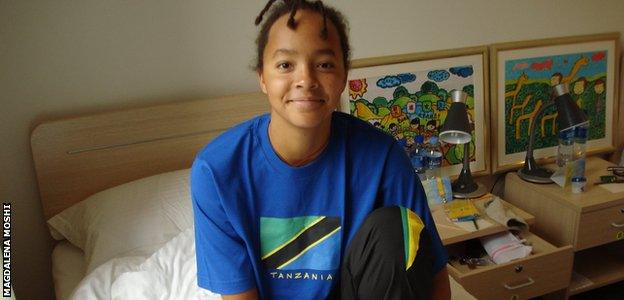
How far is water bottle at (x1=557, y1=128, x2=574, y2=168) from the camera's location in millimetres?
1937

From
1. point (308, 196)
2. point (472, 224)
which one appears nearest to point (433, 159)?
point (472, 224)

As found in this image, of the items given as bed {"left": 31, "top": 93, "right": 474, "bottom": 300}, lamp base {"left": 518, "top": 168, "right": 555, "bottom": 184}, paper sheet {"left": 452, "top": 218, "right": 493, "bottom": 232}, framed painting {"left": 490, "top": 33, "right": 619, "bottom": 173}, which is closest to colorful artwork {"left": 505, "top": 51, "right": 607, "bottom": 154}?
framed painting {"left": 490, "top": 33, "right": 619, "bottom": 173}

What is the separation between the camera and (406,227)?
914 millimetres

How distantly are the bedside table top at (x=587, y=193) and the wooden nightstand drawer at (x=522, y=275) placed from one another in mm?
214

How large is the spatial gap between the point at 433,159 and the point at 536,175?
17.2 inches

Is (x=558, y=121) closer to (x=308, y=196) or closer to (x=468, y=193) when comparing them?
(x=468, y=193)

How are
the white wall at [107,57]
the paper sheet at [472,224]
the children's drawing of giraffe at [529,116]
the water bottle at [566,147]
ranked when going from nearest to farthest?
1. the white wall at [107,57]
2. the paper sheet at [472,224]
3. the water bottle at [566,147]
4. the children's drawing of giraffe at [529,116]

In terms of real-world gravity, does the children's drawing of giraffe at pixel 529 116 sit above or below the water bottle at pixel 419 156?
above

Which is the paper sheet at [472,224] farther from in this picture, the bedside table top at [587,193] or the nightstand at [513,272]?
the bedside table top at [587,193]

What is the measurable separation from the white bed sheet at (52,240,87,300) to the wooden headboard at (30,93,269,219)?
123 millimetres

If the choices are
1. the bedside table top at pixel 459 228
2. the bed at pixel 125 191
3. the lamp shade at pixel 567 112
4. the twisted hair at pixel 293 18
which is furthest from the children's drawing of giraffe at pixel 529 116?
the twisted hair at pixel 293 18

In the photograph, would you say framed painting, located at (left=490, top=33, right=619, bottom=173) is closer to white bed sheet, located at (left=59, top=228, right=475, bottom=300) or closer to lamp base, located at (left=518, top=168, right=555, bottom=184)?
lamp base, located at (left=518, top=168, right=555, bottom=184)

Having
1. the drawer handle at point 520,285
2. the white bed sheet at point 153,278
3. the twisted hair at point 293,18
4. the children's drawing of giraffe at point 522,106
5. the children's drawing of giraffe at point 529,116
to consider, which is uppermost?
the twisted hair at point 293,18

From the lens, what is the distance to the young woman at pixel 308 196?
89cm
